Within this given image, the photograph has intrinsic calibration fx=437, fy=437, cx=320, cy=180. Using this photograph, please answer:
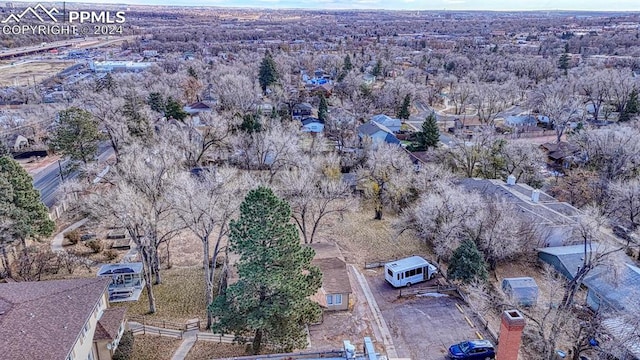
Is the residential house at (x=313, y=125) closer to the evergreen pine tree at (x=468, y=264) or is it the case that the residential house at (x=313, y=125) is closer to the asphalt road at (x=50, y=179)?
the asphalt road at (x=50, y=179)

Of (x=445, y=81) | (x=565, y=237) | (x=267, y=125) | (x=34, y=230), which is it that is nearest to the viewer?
(x=34, y=230)

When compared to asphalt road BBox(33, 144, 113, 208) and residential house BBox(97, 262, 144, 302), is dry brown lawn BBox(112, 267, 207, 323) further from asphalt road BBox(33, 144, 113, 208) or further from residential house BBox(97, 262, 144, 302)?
asphalt road BBox(33, 144, 113, 208)

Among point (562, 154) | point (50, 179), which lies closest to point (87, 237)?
point (50, 179)

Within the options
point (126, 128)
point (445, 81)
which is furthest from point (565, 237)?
point (445, 81)

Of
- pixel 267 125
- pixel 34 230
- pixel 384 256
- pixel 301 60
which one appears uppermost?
pixel 301 60

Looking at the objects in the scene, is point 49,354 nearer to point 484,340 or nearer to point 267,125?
point 484,340

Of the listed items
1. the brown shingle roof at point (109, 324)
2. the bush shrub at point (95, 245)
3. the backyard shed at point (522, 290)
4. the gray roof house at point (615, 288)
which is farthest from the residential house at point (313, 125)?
the brown shingle roof at point (109, 324)
